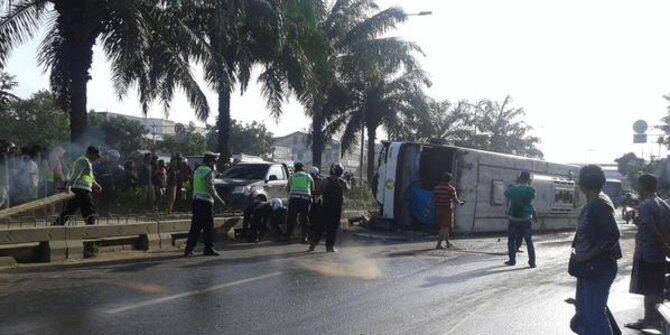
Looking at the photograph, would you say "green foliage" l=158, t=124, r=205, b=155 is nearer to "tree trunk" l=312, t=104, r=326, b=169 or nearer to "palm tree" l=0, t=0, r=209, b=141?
"tree trunk" l=312, t=104, r=326, b=169

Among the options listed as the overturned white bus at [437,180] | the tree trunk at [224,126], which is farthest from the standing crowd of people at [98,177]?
the overturned white bus at [437,180]

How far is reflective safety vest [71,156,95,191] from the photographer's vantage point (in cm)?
1116

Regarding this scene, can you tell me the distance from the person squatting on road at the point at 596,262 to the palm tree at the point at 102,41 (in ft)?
40.5

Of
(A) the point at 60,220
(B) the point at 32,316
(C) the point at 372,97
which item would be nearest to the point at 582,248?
(B) the point at 32,316

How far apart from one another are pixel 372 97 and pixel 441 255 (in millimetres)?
22809

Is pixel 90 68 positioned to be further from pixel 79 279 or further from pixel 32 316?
pixel 32 316

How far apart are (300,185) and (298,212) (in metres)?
0.66

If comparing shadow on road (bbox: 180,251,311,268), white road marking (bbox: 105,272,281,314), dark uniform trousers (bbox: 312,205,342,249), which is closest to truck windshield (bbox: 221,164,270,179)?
dark uniform trousers (bbox: 312,205,342,249)

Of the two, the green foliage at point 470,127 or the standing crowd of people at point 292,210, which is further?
the green foliage at point 470,127

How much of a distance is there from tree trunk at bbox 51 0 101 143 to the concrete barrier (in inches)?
235

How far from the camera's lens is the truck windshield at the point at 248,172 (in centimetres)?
1834

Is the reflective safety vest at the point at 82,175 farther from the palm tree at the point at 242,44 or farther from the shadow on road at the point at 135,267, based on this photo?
the palm tree at the point at 242,44

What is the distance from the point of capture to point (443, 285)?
919 centimetres

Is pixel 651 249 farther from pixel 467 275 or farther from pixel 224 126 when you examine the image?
pixel 224 126
